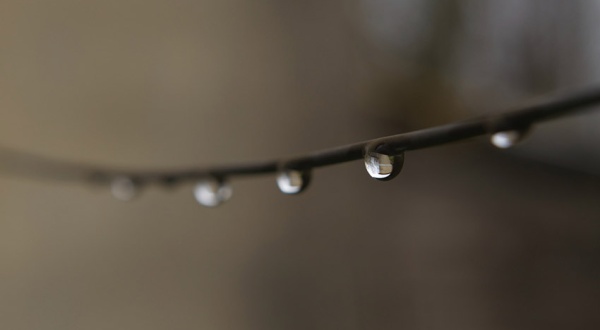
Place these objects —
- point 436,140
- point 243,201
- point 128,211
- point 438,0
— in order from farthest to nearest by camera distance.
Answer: point 438,0 < point 243,201 < point 128,211 < point 436,140

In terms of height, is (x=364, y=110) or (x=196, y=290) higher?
(x=364, y=110)

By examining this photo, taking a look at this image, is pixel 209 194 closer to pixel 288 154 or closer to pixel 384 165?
pixel 384 165

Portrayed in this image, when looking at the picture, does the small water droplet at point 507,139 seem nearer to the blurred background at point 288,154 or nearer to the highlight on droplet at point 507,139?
the highlight on droplet at point 507,139

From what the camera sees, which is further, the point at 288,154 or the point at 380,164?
the point at 288,154

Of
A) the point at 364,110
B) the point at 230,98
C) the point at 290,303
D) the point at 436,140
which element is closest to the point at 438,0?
the point at 364,110

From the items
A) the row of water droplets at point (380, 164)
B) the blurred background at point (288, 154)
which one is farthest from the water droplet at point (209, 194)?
the blurred background at point (288, 154)

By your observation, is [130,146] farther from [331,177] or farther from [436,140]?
[436,140]

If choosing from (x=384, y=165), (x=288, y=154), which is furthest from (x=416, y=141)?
(x=288, y=154)
